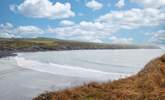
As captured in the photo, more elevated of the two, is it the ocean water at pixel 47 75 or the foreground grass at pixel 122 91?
the foreground grass at pixel 122 91

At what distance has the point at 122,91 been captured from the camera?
11617mm

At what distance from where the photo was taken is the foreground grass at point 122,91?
11070mm

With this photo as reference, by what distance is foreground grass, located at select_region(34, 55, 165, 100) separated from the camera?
1107cm

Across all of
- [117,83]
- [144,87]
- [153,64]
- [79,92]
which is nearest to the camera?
[79,92]

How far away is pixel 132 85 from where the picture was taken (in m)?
12.8

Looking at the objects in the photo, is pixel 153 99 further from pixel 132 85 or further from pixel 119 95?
pixel 132 85

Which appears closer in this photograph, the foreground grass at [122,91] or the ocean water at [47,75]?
the foreground grass at [122,91]

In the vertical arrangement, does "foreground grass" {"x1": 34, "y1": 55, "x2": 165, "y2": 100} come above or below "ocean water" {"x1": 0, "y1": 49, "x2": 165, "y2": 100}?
above

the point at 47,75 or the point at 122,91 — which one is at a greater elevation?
the point at 122,91

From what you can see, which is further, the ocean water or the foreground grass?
the ocean water

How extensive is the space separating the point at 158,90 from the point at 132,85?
132 cm

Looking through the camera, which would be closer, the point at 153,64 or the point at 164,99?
the point at 164,99

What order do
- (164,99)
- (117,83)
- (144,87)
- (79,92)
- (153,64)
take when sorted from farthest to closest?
(153,64)
(117,83)
(144,87)
(79,92)
(164,99)

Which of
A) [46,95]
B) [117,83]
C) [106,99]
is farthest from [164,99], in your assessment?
[46,95]
